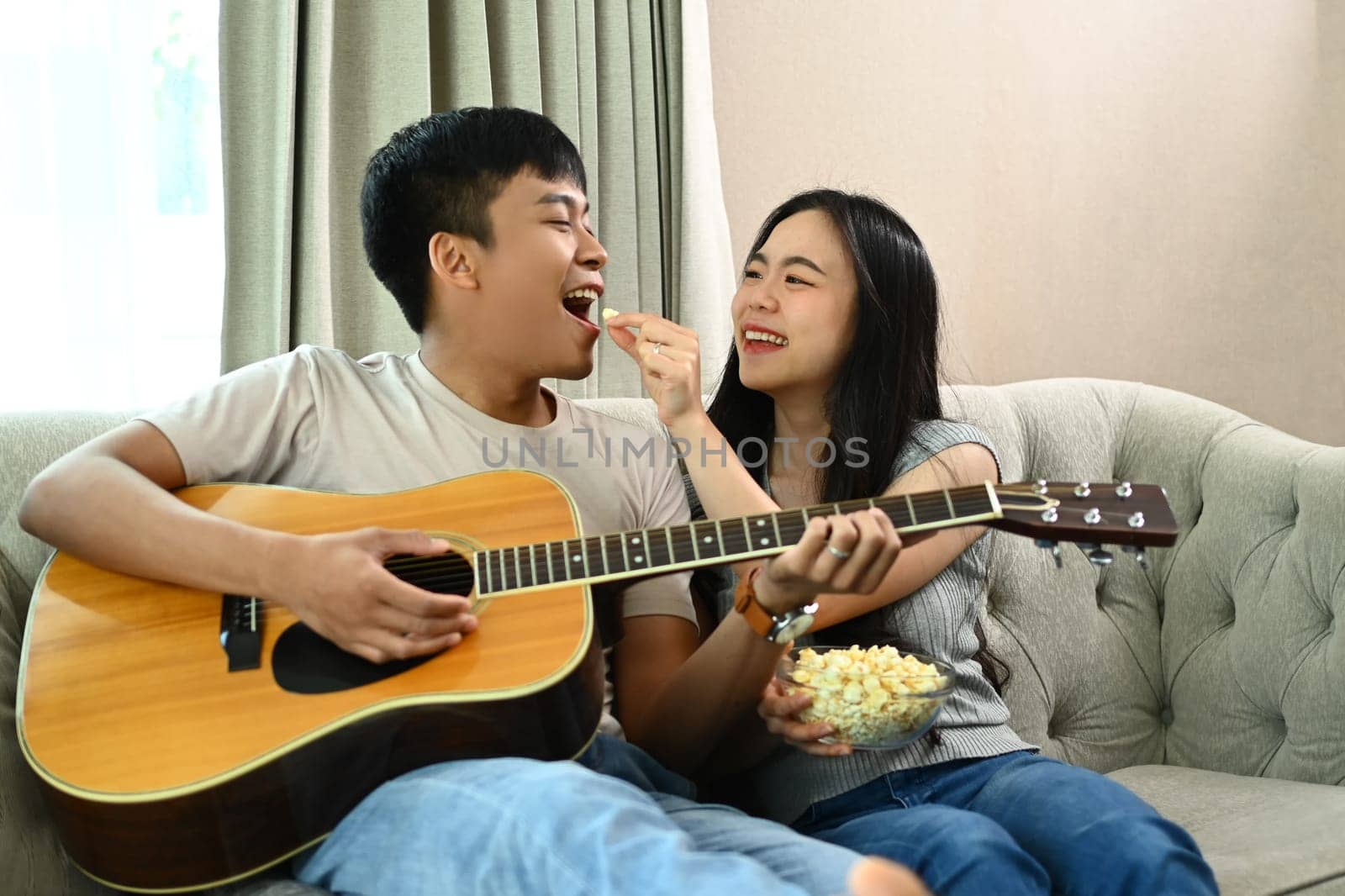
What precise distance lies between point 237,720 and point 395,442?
0.44m

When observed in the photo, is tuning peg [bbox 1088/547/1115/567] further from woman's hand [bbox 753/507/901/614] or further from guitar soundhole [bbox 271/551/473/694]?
guitar soundhole [bbox 271/551/473/694]

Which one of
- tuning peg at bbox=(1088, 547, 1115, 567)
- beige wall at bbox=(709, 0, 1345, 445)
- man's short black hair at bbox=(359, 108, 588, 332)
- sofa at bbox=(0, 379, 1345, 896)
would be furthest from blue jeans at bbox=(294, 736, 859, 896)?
beige wall at bbox=(709, 0, 1345, 445)

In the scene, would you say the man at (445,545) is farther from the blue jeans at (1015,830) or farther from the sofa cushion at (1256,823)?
the sofa cushion at (1256,823)

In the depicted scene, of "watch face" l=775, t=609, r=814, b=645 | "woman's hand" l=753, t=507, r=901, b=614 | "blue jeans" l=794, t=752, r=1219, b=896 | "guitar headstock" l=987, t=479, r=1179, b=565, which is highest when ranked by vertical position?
"guitar headstock" l=987, t=479, r=1179, b=565

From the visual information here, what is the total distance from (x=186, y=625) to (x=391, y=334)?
88cm

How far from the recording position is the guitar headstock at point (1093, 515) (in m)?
1.07

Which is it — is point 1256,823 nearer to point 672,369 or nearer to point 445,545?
point 672,369

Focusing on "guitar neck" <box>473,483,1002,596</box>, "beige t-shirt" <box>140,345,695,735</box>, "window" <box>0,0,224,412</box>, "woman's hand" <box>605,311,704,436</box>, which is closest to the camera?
"guitar neck" <box>473,483,1002,596</box>

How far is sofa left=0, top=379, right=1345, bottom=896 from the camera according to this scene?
1.59m

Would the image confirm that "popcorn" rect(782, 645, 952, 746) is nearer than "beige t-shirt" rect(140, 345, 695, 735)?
Yes

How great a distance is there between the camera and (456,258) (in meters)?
1.54

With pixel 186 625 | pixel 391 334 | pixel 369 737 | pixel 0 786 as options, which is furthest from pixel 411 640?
pixel 391 334

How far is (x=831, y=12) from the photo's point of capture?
8.26 feet

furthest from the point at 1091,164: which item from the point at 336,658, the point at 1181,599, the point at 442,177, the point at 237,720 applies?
the point at 237,720
